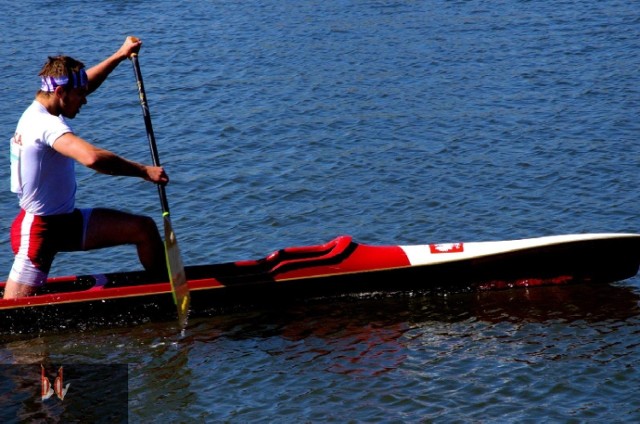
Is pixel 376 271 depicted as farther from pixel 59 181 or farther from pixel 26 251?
pixel 26 251

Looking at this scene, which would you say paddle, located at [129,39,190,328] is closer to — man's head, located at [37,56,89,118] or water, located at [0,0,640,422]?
water, located at [0,0,640,422]

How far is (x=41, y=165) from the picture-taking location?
33.3 feet

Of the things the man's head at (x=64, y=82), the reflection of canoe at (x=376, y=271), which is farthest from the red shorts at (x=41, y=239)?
the man's head at (x=64, y=82)

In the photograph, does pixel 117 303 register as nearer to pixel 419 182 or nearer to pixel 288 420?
pixel 288 420

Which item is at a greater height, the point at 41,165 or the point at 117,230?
the point at 41,165

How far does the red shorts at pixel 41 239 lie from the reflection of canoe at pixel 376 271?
1.84 feet

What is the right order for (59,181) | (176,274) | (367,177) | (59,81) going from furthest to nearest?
(367,177) → (176,274) → (59,181) → (59,81)

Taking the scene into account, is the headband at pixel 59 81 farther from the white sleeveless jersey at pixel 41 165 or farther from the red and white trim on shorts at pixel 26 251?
the red and white trim on shorts at pixel 26 251

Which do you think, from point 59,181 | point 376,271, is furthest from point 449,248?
point 59,181

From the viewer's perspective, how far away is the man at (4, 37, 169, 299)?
9883 millimetres

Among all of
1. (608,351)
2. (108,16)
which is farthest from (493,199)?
(108,16)

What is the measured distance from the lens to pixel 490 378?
9.95m

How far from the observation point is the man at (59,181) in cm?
988

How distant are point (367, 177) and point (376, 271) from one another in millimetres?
3955
